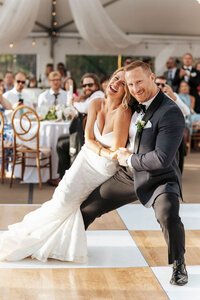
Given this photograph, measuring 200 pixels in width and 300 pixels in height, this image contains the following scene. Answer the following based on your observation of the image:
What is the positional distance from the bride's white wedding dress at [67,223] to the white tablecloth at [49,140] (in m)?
2.67

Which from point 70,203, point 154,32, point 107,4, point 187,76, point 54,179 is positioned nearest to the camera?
point 70,203

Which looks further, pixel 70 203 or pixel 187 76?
pixel 187 76

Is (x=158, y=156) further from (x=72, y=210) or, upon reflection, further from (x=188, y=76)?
(x=188, y=76)

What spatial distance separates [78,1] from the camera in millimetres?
8492

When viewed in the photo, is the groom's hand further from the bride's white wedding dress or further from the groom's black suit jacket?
the bride's white wedding dress

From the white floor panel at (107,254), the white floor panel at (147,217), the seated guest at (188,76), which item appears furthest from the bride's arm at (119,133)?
the seated guest at (188,76)

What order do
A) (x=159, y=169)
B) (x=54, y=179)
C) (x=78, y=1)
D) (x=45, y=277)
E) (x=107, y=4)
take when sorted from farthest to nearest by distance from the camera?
(x=107, y=4), (x=78, y=1), (x=54, y=179), (x=45, y=277), (x=159, y=169)

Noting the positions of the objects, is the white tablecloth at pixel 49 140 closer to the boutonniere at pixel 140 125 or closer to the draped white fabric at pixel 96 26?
the boutonniere at pixel 140 125

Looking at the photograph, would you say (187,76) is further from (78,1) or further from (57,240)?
(57,240)

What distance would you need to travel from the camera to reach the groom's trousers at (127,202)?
2.55 meters

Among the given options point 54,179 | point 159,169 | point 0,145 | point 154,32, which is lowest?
point 54,179

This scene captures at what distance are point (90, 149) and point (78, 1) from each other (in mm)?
6024

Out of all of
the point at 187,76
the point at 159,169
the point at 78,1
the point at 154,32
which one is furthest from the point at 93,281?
the point at 154,32

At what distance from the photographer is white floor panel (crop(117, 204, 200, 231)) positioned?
3904 mm
